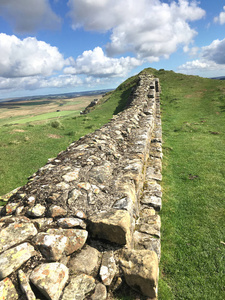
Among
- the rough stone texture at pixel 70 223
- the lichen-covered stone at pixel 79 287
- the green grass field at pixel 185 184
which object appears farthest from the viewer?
the green grass field at pixel 185 184

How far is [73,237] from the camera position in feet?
10.5

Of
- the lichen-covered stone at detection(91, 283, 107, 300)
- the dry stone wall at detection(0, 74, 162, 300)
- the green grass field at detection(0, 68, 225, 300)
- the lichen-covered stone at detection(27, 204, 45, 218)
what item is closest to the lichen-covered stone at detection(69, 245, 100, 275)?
the dry stone wall at detection(0, 74, 162, 300)

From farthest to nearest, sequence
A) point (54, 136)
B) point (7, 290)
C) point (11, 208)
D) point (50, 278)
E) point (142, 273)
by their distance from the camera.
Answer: point (54, 136), point (11, 208), point (142, 273), point (50, 278), point (7, 290)

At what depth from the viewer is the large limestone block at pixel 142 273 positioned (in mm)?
2855

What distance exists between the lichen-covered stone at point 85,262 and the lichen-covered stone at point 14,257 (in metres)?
0.72

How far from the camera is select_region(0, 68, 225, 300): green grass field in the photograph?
12.5ft

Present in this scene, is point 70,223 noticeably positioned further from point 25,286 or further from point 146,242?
point 146,242

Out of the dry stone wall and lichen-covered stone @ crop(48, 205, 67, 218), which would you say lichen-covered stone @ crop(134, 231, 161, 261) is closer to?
the dry stone wall

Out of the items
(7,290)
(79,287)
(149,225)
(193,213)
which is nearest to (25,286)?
(7,290)

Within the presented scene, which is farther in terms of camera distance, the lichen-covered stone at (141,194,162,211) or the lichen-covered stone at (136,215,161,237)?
the lichen-covered stone at (141,194,162,211)

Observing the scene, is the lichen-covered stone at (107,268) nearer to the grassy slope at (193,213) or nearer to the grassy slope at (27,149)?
the grassy slope at (193,213)

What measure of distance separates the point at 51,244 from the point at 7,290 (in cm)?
77

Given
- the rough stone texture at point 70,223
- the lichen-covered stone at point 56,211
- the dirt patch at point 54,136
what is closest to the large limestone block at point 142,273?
the rough stone texture at point 70,223

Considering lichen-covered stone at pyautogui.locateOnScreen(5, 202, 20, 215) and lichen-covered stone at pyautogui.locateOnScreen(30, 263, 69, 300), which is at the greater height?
lichen-covered stone at pyautogui.locateOnScreen(5, 202, 20, 215)
